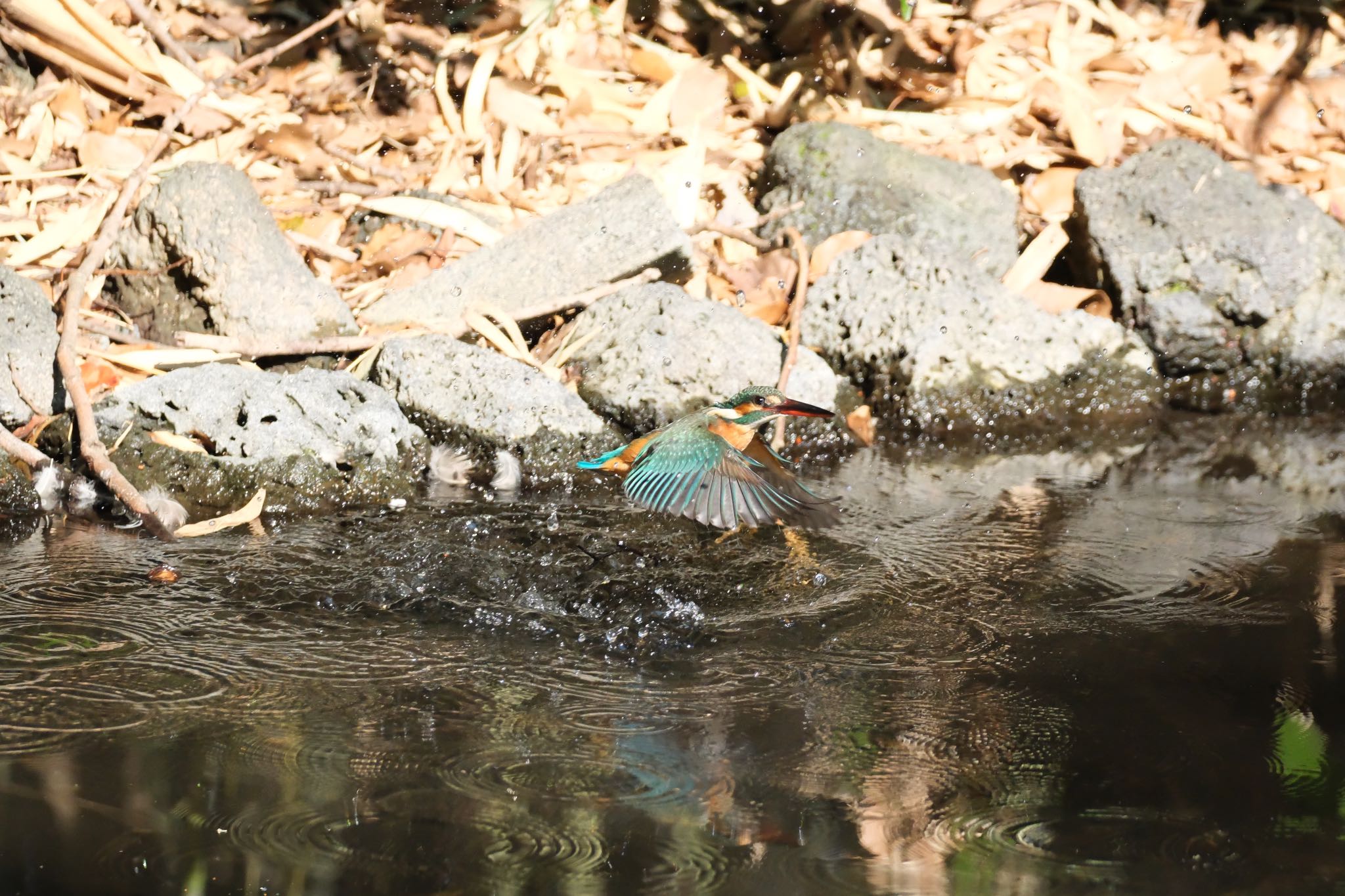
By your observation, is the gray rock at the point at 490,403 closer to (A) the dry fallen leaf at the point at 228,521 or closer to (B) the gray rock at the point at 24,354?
(A) the dry fallen leaf at the point at 228,521

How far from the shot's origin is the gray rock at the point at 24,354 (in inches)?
169

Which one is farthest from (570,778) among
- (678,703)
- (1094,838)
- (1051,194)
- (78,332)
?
(1051,194)

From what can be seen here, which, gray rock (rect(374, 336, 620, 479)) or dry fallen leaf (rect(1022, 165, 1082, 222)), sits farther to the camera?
dry fallen leaf (rect(1022, 165, 1082, 222))

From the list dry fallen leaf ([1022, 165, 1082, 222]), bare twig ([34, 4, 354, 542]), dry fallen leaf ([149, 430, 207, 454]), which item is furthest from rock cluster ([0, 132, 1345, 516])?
dry fallen leaf ([1022, 165, 1082, 222])

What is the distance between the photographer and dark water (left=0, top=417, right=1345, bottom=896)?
227cm

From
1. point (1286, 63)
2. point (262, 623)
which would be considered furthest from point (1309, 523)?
point (1286, 63)

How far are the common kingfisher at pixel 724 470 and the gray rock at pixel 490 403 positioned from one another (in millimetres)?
631

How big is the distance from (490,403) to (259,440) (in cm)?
80

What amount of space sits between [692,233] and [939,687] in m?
3.13

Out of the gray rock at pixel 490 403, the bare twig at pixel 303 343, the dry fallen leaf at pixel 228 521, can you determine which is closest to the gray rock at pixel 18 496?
the dry fallen leaf at pixel 228 521

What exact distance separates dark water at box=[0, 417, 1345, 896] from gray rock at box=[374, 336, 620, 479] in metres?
0.26

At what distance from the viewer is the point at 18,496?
13.2 ft

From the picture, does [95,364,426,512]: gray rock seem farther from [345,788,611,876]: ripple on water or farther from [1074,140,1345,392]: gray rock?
[1074,140,1345,392]: gray rock

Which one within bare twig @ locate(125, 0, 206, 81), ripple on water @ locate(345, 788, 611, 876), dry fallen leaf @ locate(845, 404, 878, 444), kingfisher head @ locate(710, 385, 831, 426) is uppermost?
bare twig @ locate(125, 0, 206, 81)
